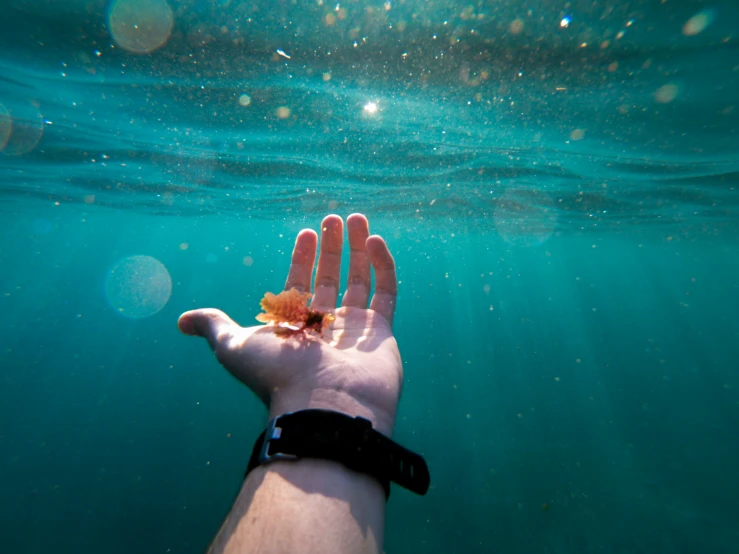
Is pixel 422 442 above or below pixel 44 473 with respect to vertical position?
above

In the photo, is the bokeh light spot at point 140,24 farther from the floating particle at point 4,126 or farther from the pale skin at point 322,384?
the floating particle at point 4,126

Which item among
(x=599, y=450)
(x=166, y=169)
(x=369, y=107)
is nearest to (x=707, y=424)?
(x=599, y=450)

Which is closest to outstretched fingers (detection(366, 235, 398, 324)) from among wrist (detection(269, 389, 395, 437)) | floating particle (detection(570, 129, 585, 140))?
wrist (detection(269, 389, 395, 437))

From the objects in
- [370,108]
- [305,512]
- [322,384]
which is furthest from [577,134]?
[305,512]

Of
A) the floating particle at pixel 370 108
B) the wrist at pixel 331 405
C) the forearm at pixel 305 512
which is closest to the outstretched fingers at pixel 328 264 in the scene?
the wrist at pixel 331 405

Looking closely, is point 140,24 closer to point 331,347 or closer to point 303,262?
point 303,262

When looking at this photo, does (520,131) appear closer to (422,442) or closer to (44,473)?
(422,442)
